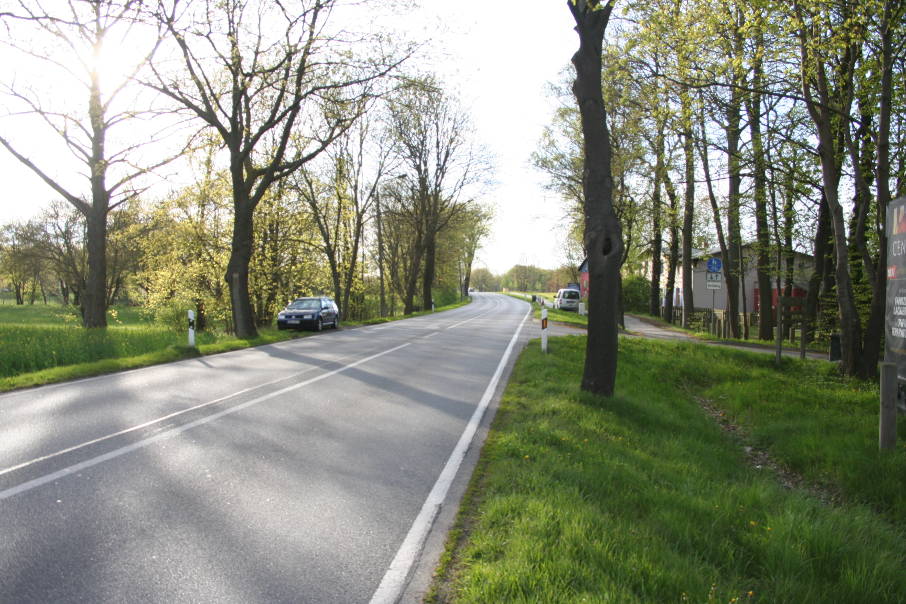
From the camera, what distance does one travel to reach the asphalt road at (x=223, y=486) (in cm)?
292

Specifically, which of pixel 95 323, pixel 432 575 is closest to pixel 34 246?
pixel 95 323

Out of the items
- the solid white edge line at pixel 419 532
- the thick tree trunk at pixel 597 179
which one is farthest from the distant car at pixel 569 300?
the solid white edge line at pixel 419 532

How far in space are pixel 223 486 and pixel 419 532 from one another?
170cm

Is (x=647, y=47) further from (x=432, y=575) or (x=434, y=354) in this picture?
(x=432, y=575)

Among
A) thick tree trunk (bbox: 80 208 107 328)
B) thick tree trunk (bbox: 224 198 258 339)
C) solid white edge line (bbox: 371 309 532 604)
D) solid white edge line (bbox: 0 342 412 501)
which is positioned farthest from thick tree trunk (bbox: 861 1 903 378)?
thick tree trunk (bbox: 80 208 107 328)

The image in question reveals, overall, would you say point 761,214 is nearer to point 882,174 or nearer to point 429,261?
point 882,174

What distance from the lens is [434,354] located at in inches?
507

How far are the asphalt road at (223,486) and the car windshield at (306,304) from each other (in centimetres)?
1204

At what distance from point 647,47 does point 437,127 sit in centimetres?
2537

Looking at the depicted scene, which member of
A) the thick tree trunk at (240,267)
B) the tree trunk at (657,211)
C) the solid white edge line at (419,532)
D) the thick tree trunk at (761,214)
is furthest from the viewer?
the tree trunk at (657,211)

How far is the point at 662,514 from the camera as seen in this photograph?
3.81m

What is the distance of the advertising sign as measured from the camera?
6359 millimetres

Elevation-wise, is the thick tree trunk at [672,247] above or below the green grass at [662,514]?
above

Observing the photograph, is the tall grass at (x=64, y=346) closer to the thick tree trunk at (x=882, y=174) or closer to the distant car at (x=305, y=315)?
the distant car at (x=305, y=315)
